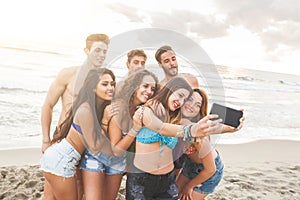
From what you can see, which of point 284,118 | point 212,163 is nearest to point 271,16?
point 284,118

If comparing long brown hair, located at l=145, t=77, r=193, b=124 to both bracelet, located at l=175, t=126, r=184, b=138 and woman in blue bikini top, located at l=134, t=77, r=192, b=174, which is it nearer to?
woman in blue bikini top, located at l=134, t=77, r=192, b=174

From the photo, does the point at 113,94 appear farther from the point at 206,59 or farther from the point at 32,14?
the point at 32,14

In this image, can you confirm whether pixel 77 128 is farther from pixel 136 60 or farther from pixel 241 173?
pixel 241 173

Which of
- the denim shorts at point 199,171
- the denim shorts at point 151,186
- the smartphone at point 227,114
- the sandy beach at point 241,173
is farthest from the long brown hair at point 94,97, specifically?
the sandy beach at point 241,173

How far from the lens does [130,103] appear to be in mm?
1716

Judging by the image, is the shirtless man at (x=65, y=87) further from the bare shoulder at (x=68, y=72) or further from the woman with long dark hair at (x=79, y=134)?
the woman with long dark hair at (x=79, y=134)

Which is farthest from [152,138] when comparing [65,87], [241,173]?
[241,173]

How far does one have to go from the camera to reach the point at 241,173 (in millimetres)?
4523

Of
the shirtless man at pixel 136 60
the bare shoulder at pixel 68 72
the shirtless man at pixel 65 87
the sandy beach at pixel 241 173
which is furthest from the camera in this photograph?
the sandy beach at pixel 241 173

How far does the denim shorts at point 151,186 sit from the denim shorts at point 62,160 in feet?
1.12

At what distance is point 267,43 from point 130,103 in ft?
61.1

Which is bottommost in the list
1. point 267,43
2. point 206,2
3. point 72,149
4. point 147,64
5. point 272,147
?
point 272,147

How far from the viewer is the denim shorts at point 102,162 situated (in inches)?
77.5

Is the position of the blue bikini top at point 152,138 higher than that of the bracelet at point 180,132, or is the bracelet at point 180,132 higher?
the bracelet at point 180,132
